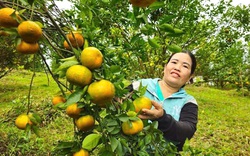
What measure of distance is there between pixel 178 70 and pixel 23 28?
4.48 feet

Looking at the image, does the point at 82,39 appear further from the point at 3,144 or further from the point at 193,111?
the point at 3,144

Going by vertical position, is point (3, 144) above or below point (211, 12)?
below

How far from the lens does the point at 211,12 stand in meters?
8.05

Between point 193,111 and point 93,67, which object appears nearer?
point 93,67

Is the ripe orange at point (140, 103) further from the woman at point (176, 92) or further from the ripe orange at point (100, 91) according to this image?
the woman at point (176, 92)

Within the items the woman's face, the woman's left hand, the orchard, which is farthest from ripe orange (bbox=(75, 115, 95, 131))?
the woman's face

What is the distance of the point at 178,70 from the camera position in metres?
2.05

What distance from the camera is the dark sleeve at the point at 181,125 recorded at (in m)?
1.55

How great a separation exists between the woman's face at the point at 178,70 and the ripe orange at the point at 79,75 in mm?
1269

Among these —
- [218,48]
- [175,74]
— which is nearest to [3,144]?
[175,74]

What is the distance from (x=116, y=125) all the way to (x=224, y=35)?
739cm

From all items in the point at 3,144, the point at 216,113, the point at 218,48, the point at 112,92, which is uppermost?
the point at 112,92

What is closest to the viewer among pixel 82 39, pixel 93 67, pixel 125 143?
pixel 93 67

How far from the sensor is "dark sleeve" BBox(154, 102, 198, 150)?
5.08ft
